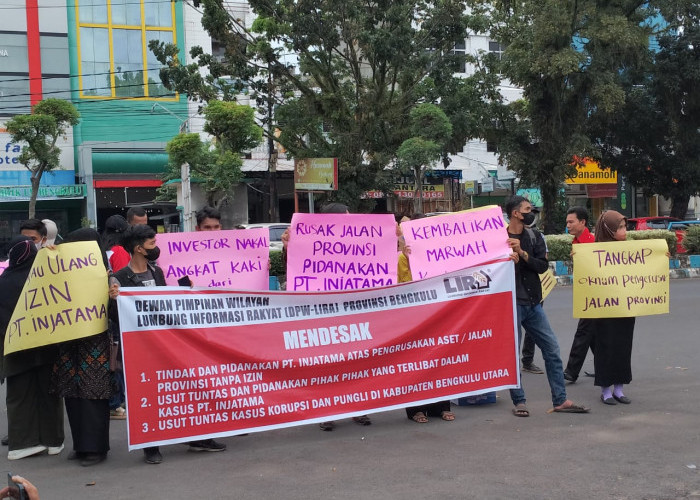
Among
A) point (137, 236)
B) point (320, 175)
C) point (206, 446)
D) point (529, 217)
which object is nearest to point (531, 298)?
point (529, 217)

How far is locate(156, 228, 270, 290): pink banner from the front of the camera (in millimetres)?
6398

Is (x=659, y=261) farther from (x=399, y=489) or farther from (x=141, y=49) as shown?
(x=141, y=49)

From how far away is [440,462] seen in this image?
519 centimetres

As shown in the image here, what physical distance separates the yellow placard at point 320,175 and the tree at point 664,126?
11.5 metres

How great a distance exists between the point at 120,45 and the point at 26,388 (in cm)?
2750

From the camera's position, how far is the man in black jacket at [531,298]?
20.7 ft

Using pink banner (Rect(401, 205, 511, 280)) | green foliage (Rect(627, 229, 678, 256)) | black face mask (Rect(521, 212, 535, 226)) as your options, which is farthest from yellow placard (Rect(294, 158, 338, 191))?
black face mask (Rect(521, 212, 535, 226))

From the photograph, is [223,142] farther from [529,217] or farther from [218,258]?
[529,217]

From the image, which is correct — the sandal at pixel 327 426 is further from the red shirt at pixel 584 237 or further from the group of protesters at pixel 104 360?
the red shirt at pixel 584 237

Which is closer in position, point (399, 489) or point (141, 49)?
point (399, 489)

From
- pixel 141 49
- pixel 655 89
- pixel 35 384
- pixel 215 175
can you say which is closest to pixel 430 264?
pixel 35 384

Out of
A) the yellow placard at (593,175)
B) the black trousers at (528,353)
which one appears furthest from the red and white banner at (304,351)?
the yellow placard at (593,175)

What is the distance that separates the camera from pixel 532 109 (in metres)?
24.3

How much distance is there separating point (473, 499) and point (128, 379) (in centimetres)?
229
